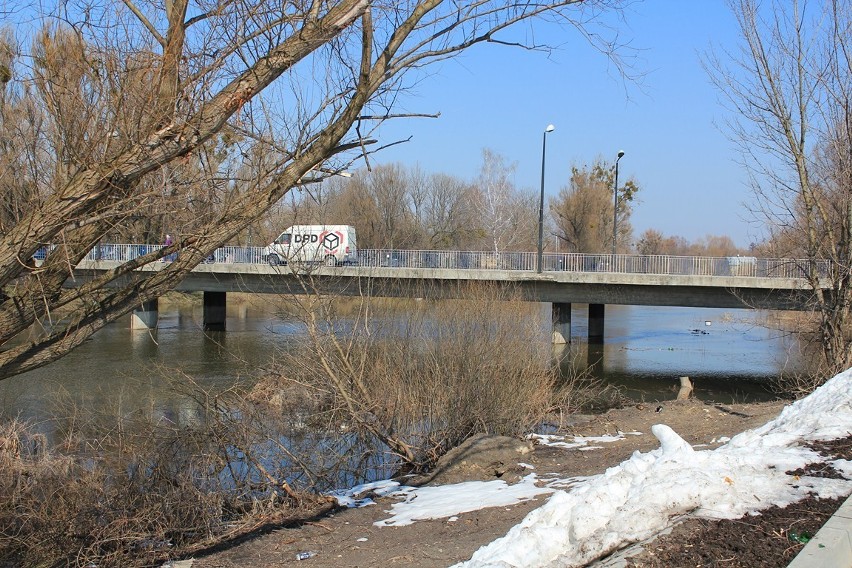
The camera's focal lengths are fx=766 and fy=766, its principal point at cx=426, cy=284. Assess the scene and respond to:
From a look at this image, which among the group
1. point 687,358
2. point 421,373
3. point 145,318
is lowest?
point 687,358

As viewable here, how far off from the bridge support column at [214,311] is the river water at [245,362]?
79cm

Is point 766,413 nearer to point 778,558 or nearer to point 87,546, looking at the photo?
point 778,558

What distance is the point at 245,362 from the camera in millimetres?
13211

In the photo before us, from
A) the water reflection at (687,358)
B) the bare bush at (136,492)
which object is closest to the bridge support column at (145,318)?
the water reflection at (687,358)

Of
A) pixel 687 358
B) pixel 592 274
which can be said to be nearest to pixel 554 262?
pixel 592 274

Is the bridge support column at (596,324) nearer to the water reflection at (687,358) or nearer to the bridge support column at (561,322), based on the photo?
the water reflection at (687,358)

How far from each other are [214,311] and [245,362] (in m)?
30.3

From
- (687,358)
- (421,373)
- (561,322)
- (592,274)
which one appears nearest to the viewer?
(421,373)

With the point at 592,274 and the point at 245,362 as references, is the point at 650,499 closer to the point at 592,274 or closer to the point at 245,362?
the point at 245,362

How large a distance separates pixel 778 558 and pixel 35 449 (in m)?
10.6

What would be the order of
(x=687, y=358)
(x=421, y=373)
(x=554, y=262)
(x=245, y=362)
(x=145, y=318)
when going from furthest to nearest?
(x=145, y=318)
(x=554, y=262)
(x=687, y=358)
(x=421, y=373)
(x=245, y=362)

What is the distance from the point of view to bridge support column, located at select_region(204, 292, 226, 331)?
137 feet

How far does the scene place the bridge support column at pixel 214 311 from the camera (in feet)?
137

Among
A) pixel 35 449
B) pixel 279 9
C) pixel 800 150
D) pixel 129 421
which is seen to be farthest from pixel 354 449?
pixel 800 150
